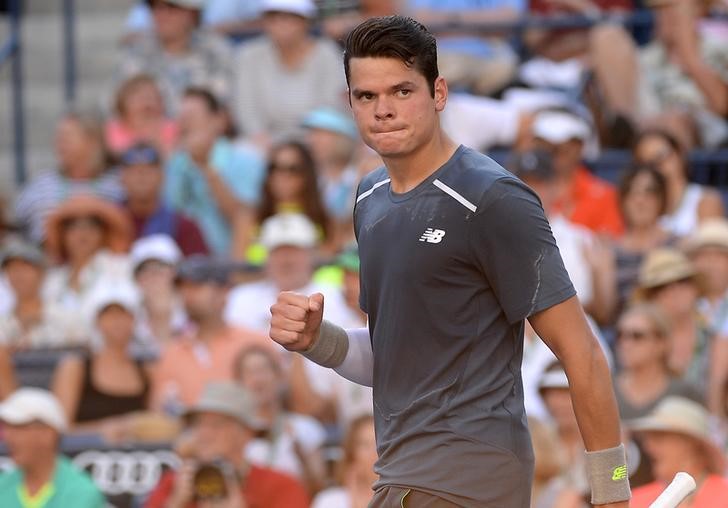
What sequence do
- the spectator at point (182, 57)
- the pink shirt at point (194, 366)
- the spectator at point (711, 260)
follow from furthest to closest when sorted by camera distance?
the spectator at point (182, 57) < the spectator at point (711, 260) < the pink shirt at point (194, 366)

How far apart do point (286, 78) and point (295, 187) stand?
1456 mm

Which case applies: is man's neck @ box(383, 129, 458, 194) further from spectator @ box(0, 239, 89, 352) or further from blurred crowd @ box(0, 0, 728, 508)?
spectator @ box(0, 239, 89, 352)

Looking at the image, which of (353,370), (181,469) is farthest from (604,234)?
(353,370)

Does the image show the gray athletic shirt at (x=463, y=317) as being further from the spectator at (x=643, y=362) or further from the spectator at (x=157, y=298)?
the spectator at (x=157, y=298)

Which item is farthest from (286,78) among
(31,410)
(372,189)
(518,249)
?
(518,249)

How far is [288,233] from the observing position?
869 centimetres

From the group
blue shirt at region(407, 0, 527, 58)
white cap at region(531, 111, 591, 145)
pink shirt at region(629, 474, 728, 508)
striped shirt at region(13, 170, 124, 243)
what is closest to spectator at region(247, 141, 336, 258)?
striped shirt at region(13, 170, 124, 243)

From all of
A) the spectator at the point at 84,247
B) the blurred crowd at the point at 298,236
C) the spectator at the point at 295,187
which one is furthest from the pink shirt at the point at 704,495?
the spectator at the point at 84,247

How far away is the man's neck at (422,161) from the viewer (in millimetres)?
3492

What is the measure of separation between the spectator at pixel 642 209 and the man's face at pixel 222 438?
271 centimetres

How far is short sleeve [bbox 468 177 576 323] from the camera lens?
334 cm

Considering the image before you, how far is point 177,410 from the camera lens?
8.29 m

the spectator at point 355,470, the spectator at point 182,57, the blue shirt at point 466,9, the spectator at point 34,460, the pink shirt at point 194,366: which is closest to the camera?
the spectator at point 355,470

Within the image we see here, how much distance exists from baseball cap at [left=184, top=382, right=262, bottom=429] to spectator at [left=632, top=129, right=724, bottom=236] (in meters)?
3.14
